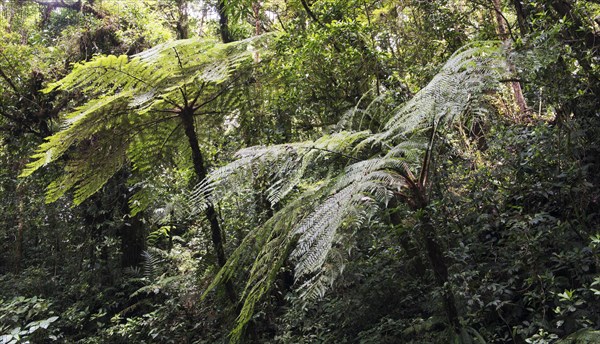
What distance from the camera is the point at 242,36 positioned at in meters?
6.35

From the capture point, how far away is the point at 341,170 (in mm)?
2842

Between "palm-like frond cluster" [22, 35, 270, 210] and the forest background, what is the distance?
21mm

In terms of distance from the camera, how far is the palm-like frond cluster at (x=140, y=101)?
10.5 ft

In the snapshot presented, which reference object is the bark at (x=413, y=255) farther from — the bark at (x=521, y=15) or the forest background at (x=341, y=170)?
the bark at (x=521, y=15)

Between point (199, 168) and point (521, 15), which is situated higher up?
point (521, 15)

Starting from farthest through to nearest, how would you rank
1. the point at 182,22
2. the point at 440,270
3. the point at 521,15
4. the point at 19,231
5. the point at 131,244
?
1. the point at 19,231
2. the point at 182,22
3. the point at 131,244
4. the point at 521,15
5. the point at 440,270

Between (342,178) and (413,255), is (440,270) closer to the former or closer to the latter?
(342,178)

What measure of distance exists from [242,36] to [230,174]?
462 centimetres

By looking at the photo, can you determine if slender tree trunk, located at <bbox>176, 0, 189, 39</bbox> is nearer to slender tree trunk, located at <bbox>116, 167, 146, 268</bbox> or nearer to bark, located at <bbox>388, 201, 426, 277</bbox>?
slender tree trunk, located at <bbox>116, 167, 146, 268</bbox>

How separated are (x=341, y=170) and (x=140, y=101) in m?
1.53

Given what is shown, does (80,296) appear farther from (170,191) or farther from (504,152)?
(504,152)

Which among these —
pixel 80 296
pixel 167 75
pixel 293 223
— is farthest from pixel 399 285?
pixel 80 296

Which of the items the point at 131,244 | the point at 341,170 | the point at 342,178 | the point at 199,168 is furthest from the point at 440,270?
the point at 131,244

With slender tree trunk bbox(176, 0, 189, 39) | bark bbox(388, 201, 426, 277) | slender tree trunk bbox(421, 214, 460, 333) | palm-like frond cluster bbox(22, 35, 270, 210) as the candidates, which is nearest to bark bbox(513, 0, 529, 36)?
bark bbox(388, 201, 426, 277)
